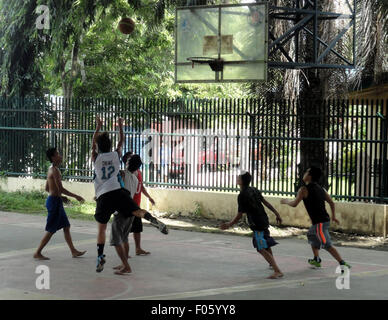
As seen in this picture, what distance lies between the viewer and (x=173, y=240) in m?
12.8

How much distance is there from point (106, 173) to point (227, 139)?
5982 mm

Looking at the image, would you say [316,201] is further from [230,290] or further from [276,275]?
[230,290]

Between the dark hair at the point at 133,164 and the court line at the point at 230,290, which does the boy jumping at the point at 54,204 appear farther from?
the court line at the point at 230,290

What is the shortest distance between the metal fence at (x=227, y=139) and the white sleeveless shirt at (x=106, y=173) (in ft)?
18.2

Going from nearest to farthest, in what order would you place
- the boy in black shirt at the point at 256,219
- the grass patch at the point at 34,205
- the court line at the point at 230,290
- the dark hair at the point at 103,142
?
the court line at the point at 230,290
the boy in black shirt at the point at 256,219
the dark hair at the point at 103,142
the grass patch at the point at 34,205

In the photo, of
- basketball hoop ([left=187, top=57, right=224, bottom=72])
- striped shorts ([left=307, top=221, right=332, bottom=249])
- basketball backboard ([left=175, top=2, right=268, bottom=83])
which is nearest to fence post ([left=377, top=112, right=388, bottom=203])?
basketball backboard ([left=175, top=2, right=268, bottom=83])

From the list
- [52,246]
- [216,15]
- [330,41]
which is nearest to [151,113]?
[216,15]

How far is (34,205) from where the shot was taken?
Answer: 17.3 metres

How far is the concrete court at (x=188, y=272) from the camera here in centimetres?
847

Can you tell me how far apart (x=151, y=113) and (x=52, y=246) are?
538 centimetres

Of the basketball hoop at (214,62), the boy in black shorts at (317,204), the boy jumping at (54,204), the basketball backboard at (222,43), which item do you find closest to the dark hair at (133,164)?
the boy jumping at (54,204)

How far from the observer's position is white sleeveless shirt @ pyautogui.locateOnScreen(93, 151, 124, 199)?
958 centimetres

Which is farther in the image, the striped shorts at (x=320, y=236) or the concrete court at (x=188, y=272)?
the striped shorts at (x=320, y=236)
